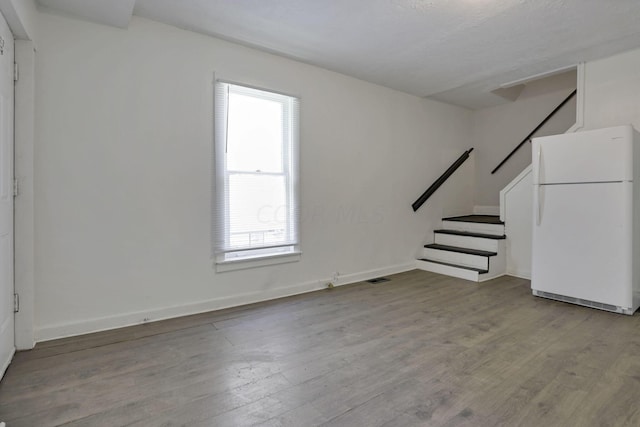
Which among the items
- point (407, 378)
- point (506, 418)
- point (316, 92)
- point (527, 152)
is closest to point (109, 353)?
point (407, 378)

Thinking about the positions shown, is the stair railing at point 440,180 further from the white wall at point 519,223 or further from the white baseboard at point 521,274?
the white baseboard at point 521,274

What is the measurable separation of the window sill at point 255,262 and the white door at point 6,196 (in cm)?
140

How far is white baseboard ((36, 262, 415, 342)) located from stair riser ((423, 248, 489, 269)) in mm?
1279

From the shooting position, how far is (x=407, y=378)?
1.87m

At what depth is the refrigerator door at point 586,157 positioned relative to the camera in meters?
2.82

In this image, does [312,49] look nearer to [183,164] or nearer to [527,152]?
[183,164]

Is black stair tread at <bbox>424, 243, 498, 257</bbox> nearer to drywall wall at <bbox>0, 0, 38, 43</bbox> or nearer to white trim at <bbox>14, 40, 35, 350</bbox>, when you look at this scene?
white trim at <bbox>14, 40, 35, 350</bbox>

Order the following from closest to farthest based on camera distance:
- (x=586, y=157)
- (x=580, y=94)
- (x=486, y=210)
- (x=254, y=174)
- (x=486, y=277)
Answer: (x=586, y=157) < (x=254, y=174) < (x=580, y=94) < (x=486, y=277) < (x=486, y=210)

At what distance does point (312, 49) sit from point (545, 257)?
10.1ft

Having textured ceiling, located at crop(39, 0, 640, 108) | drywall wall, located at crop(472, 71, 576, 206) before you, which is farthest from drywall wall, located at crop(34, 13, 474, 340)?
drywall wall, located at crop(472, 71, 576, 206)

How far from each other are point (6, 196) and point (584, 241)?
446 cm

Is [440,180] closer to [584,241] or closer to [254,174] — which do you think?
[584,241]

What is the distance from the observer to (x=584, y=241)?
3.04 metres

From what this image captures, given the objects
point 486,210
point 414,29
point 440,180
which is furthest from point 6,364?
point 486,210
